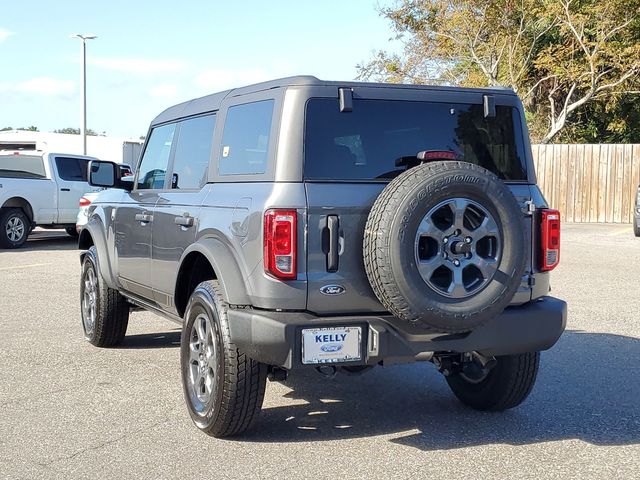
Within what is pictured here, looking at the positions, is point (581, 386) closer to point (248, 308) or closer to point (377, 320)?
A: point (377, 320)

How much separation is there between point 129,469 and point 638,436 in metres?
2.89

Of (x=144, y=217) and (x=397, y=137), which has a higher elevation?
(x=397, y=137)

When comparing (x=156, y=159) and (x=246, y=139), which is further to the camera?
(x=156, y=159)

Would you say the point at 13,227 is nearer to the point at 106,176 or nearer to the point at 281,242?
the point at 106,176

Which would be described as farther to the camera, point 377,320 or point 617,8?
point 617,8

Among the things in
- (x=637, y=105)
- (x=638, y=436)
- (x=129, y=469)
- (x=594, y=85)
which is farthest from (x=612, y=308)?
(x=637, y=105)

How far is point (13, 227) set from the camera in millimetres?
16844

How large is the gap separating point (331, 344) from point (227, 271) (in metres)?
0.73

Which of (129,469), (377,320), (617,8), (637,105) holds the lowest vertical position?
(129,469)

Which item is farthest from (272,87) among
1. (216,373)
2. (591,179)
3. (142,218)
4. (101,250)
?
(591,179)

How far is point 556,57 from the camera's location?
89.6 ft

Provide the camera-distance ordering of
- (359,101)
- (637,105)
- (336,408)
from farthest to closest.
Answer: (637,105) → (336,408) → (359,101)

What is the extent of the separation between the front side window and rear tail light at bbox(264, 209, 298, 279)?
6.95 feet

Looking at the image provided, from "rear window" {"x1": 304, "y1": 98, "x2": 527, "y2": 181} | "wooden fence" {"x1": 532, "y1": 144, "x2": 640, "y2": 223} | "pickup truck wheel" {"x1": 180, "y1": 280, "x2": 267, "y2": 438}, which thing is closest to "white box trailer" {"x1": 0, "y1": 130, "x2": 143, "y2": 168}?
"wooden fence" {"x1": 532, "y1": 144, "x2": 640, "y2": 223}
